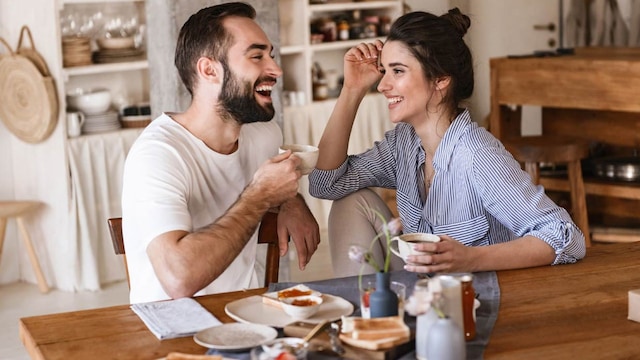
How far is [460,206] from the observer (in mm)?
2777

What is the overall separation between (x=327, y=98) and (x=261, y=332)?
4.98 meters

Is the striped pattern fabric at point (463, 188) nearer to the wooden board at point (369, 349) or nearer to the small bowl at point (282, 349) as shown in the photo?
the wooden board at point (369, 349)

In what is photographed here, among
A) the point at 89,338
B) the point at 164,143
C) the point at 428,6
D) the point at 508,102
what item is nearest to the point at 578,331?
→ the point at 89,338

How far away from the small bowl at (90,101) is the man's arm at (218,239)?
3263 millimetres

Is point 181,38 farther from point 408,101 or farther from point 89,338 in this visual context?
point 89,338

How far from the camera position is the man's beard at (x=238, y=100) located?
9.22 feet

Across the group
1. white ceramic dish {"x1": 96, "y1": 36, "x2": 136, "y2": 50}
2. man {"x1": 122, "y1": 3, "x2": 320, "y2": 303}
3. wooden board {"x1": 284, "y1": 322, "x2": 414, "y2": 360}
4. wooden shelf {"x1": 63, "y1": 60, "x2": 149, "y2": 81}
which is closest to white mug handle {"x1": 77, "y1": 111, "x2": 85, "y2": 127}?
wooden shelf {"x1": 63, "y1": 60, "x2": 149, "y2": 81}

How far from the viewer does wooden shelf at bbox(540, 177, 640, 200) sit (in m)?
4.86

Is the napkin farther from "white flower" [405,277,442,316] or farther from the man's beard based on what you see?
the man's beard

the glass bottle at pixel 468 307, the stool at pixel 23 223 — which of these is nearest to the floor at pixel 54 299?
the stool at pixel 23 223

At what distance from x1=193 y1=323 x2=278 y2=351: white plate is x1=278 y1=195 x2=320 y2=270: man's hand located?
753 mm

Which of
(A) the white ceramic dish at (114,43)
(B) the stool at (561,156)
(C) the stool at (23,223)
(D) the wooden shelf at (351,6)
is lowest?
Answer: (C) the stool at (23,223)

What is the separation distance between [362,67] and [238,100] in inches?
20.4

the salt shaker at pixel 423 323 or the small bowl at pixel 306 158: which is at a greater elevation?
the small bowl at pixel 306 158
